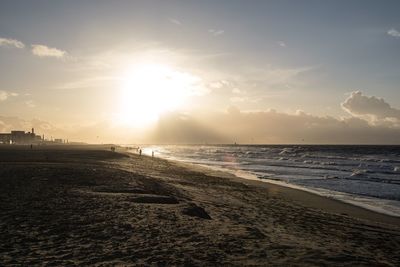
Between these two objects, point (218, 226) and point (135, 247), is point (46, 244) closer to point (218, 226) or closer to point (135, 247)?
point (135, 247)

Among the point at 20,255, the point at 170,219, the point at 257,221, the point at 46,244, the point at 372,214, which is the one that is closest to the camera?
the point at 20,255

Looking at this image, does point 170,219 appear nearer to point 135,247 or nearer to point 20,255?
point 135,247

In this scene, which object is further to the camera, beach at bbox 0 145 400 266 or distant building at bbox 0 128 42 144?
distant building at bbox 0 128 42 144

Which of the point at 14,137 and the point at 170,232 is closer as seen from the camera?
the point at 170,232

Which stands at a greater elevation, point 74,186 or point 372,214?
point 74,186

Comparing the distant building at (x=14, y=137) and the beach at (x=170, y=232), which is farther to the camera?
the distant building at (x=14, y=137)

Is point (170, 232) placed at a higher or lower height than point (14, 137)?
lower

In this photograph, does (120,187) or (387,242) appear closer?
(387,242)

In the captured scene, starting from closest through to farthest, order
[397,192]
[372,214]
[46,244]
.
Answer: [46,244]
[372,214]
[397,192]

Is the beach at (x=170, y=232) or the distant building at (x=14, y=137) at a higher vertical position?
the distant building at (x=14, y=137)

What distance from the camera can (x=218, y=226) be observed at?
38.6 feet

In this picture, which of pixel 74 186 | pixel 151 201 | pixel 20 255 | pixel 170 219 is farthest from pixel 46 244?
pixel 74 186

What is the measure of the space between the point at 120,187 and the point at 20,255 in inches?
453

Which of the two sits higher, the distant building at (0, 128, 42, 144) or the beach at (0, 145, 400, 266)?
the distant building at (0, 128, 42, 144)
